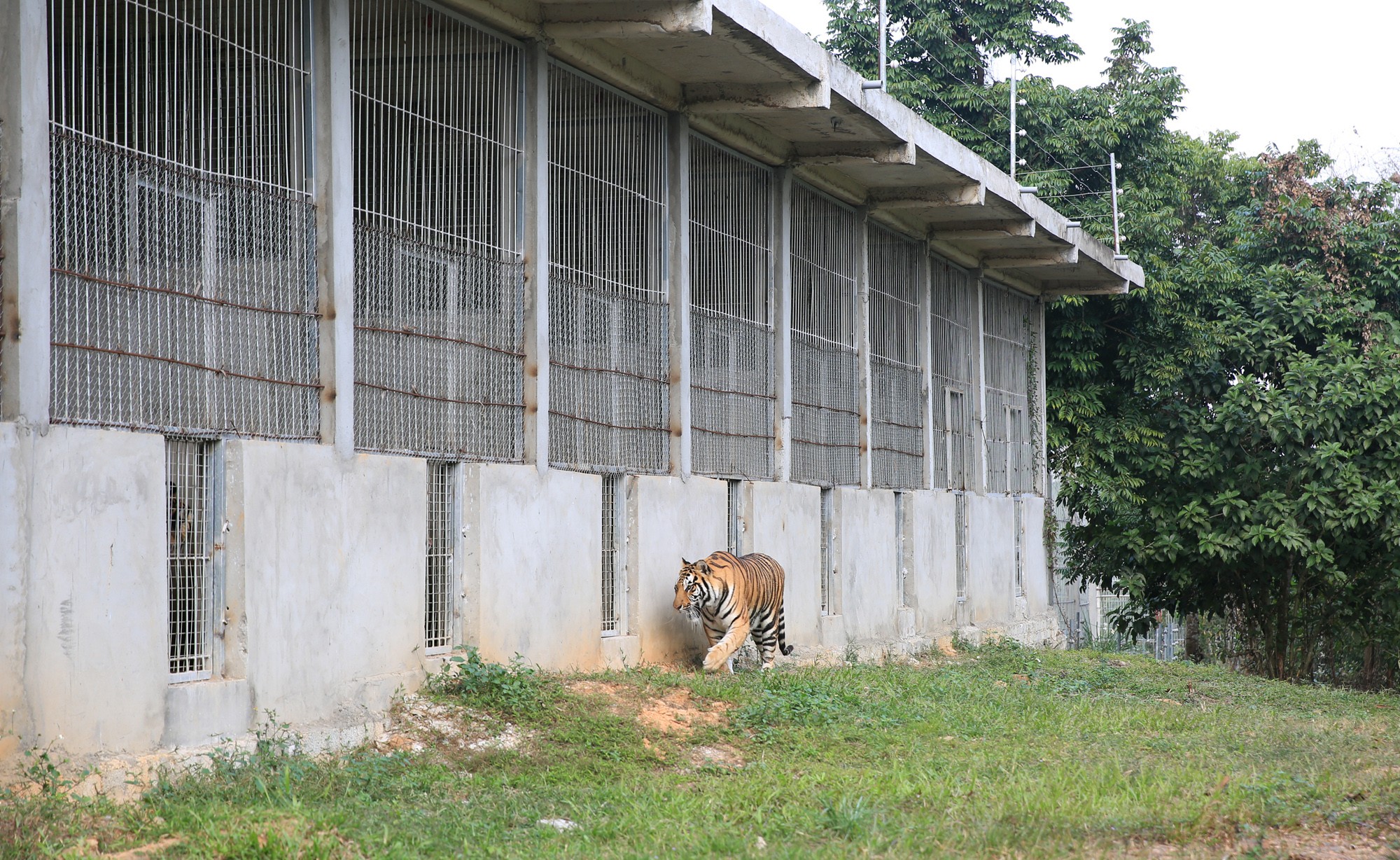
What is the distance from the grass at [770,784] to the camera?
6359 millimetres

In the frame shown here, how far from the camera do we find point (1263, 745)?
1002 cm

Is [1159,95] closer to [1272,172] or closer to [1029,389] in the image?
[1272,172]

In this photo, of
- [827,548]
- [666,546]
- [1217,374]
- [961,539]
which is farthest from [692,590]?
[1217,374]

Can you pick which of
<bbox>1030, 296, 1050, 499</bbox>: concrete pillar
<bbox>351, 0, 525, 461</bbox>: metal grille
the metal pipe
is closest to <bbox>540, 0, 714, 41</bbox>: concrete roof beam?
<bbox>351, 0, 525, 461</bbox>: metal grille

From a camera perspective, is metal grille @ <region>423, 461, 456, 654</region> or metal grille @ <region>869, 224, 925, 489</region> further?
metal grille @ <region>869, 224, 925, 489</region>

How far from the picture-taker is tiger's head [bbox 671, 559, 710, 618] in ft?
38.8

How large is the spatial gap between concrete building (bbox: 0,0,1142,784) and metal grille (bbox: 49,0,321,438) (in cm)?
2

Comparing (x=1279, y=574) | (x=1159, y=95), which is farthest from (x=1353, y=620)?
(x=1159, y=95)

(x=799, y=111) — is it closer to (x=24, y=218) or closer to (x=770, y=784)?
(x=770, y=784)

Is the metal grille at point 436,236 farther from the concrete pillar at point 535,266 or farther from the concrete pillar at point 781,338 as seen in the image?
the concrete pillar at point 781,338

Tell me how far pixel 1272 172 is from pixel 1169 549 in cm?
756

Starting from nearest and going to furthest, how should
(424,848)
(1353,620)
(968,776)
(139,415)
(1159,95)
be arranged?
(424,848) < (139,415) < (968,776) < (1353,620) < (1159,95)

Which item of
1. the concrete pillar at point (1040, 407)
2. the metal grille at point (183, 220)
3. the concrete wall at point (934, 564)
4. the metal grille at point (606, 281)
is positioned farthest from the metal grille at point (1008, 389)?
the metal grille at point (183, 220)

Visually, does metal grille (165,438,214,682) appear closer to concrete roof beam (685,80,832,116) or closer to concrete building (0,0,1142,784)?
concrete building (0,0,1142,784)
